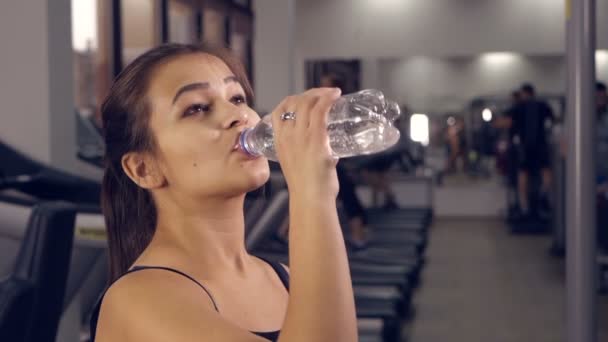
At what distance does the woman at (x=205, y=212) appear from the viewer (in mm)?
901

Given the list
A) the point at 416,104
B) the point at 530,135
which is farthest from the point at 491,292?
the point at 416,104

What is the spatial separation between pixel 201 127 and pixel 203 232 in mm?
171

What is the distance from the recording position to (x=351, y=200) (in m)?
7.38

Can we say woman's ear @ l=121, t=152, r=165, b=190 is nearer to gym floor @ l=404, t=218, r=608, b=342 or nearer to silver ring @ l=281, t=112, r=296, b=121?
silver ring @ l=281, t=112, r=296, b=121

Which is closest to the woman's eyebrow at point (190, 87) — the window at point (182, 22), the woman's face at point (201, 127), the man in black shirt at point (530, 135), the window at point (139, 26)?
the woman's face at point (201, 127)

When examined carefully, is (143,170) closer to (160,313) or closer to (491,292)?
(160,313)

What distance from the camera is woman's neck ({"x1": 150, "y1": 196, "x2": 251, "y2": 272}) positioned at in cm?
114

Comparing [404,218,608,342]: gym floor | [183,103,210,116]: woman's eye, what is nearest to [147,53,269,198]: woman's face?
[183,103,210,116]: woman's eye

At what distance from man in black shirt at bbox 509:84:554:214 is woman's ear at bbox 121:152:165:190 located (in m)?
8.64

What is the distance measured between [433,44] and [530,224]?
2.86 m

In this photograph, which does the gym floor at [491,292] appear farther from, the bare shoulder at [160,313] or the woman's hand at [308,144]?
the woman's hand at [308,144]

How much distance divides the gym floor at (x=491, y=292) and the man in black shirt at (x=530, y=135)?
0.79 m

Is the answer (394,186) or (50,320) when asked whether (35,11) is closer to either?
(50,320)

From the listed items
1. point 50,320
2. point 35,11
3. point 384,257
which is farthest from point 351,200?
point 50,320
